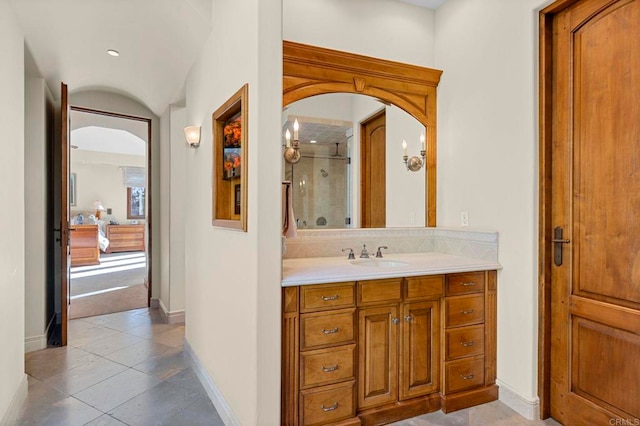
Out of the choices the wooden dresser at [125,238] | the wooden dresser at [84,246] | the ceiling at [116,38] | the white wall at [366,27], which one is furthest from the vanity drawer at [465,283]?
the wooden dresser at [125,238]

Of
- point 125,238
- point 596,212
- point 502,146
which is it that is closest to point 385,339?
point 596,212

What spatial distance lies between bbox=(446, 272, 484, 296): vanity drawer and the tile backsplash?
0.64ft

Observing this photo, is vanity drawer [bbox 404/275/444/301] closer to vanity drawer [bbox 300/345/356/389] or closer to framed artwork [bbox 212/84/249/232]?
vanity drawer [bbox 300/345/356/389]

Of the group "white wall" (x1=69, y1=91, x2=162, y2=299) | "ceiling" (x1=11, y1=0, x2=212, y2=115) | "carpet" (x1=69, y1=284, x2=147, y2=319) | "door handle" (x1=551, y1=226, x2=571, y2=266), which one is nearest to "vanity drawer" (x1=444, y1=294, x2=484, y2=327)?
"door handle" (x1=551, y1=226, x2=571, y2=266)

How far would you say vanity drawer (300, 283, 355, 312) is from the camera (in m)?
1.84

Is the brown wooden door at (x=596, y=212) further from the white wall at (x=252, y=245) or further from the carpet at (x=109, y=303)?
the carpet at (x=109, y=303)

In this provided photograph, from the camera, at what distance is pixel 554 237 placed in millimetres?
2105

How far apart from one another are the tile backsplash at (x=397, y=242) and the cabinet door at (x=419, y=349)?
23.5 inches

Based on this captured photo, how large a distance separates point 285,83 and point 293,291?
1.45 m

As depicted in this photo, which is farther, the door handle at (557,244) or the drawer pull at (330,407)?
the door handle at (557,244)

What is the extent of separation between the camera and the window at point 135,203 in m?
10.5

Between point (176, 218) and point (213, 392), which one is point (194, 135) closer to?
point (176, 218)

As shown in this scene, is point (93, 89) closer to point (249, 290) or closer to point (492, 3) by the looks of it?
point (249, 290)

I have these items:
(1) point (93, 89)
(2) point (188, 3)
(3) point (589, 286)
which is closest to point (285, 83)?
(2) point (188, 3)
